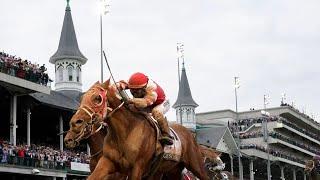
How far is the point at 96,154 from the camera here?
42.4 feet

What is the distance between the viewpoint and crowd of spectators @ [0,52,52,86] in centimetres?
3145

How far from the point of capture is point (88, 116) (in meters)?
9.42

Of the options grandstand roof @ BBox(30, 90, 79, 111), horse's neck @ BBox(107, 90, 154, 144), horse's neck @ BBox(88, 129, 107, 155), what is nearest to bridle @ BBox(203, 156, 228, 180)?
horse's neck @ BBox(88, 129, 107, 155)

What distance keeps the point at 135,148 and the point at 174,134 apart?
68.4 inches

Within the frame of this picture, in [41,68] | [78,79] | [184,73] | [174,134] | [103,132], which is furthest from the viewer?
[184,73]

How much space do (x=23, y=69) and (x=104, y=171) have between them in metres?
24.3

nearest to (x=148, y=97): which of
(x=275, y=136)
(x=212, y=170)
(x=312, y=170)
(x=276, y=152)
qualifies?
(x=212, y=170)

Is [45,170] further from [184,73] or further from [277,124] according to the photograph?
[277,124]

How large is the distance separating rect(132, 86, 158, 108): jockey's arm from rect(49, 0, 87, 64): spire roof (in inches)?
1892

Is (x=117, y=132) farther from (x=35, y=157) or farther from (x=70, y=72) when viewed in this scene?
(x=70, y=72)

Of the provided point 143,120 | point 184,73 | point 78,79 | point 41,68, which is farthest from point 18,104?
point 184,73

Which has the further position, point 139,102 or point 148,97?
point 148,97

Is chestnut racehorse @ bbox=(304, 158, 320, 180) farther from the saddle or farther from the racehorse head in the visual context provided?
the racehorse head

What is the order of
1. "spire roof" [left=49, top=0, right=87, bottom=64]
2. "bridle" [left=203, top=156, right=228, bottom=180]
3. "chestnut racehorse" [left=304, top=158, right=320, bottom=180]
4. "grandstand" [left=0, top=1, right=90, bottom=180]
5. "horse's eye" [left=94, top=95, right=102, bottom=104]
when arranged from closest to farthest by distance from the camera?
1. "horse's eye" [left=94, top=95, right=102, bottom=104]
2. "bridle" [left=203, top=156, right=228, bottom=180]
3. "chestnut racehorse" [left=304, top=158, right=320, bottom=180]
4. "grandstand" [left=0, top=1, right=90, bottom=180]
5. "spire roof" [left=49, top=0, right=87, bottom=64]
